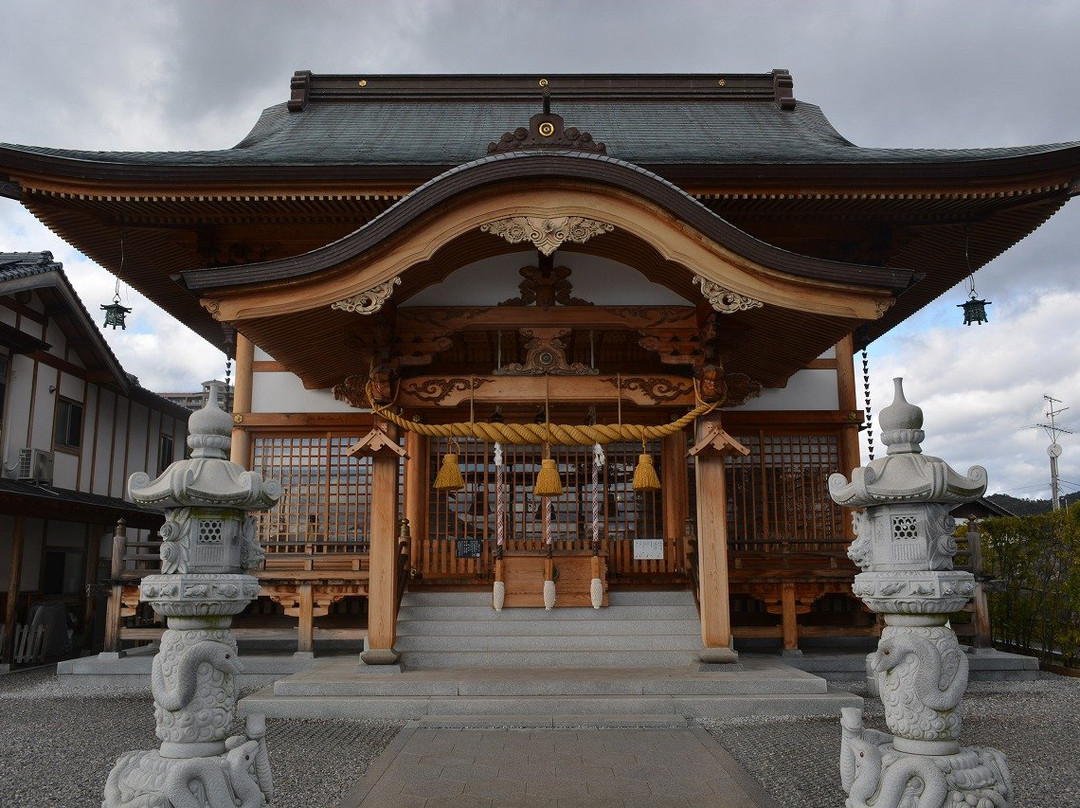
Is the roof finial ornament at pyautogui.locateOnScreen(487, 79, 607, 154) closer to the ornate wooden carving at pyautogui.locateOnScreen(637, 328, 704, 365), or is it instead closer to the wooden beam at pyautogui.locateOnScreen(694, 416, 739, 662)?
the ornate wooden carving at pyautogui.locateOnScreen(637, 328, 704, 365)

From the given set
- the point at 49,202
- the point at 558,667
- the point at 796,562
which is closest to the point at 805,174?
the point at 796,562

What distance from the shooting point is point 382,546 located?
8531 mm

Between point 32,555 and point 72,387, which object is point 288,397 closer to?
point 32,555

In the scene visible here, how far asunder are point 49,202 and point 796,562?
10.7 metres

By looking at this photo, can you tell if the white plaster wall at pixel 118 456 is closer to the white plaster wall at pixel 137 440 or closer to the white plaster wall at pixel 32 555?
the white plaster wall at pixel 137 440

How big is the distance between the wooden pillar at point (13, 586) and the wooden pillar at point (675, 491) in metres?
10.2

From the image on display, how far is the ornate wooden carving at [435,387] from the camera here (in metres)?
8.83

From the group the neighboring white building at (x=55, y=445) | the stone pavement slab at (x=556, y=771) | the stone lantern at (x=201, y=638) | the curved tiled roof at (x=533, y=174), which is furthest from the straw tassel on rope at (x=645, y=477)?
the neighboring white building at (x=55, y=445)

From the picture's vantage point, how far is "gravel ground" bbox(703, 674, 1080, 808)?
17.1 ft

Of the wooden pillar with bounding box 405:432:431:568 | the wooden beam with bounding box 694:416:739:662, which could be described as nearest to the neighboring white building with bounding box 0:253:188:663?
the wooden pillar with bounding box 405:432:431:568

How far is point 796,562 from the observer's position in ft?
34.0

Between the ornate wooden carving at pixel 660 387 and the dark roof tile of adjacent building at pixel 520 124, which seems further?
the dark roof tile of adjacent building at pixel 520 124

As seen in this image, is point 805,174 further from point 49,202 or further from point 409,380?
point 49,202

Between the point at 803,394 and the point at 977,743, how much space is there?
5391 millimetres
